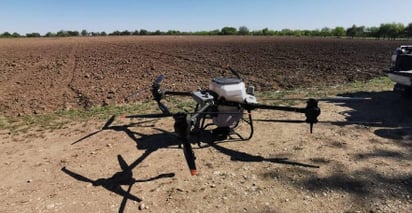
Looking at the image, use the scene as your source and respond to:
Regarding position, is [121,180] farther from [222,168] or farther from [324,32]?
[324,32]

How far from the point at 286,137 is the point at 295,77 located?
33.7 feet

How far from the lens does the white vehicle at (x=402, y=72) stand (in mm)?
8711

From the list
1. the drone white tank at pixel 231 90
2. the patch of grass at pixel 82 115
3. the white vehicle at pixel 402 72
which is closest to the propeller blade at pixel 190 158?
the drone white tank at pixel 231 90

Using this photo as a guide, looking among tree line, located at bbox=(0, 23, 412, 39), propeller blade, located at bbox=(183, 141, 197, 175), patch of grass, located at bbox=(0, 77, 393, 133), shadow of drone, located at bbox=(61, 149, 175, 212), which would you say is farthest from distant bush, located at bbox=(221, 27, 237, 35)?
propeller blade, located at bbox=(183, 141, 197, 175)

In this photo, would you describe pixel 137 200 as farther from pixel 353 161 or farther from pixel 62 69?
pixel 62 69

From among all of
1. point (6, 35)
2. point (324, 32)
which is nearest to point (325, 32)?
point (324, 32)

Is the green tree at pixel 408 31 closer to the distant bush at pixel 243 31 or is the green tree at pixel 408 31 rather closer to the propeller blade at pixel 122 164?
the distant bush at pixel 243 31

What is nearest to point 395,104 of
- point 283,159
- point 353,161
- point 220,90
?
point 353,161

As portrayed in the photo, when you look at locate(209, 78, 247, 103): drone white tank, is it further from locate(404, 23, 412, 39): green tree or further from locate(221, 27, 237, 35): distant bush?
locate(221, 27, 237, 35): distant bush

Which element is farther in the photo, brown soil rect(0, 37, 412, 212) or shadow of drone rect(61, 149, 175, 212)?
shadow of drone rect(61, 149, 175, 212)

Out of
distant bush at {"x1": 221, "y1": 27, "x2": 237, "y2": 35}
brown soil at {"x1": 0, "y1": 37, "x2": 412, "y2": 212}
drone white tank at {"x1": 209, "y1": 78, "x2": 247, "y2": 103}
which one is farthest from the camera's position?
Answer: distant bush at {"x1": 221, "y1": 27, "x2": 237, "y2": 35}

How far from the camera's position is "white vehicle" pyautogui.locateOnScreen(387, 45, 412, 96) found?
8.71m

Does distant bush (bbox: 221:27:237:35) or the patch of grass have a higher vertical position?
distant bush (bbox: 221:27:237:35)

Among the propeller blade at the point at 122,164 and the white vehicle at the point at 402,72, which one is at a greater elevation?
the white vehicle at the point at 402,72
